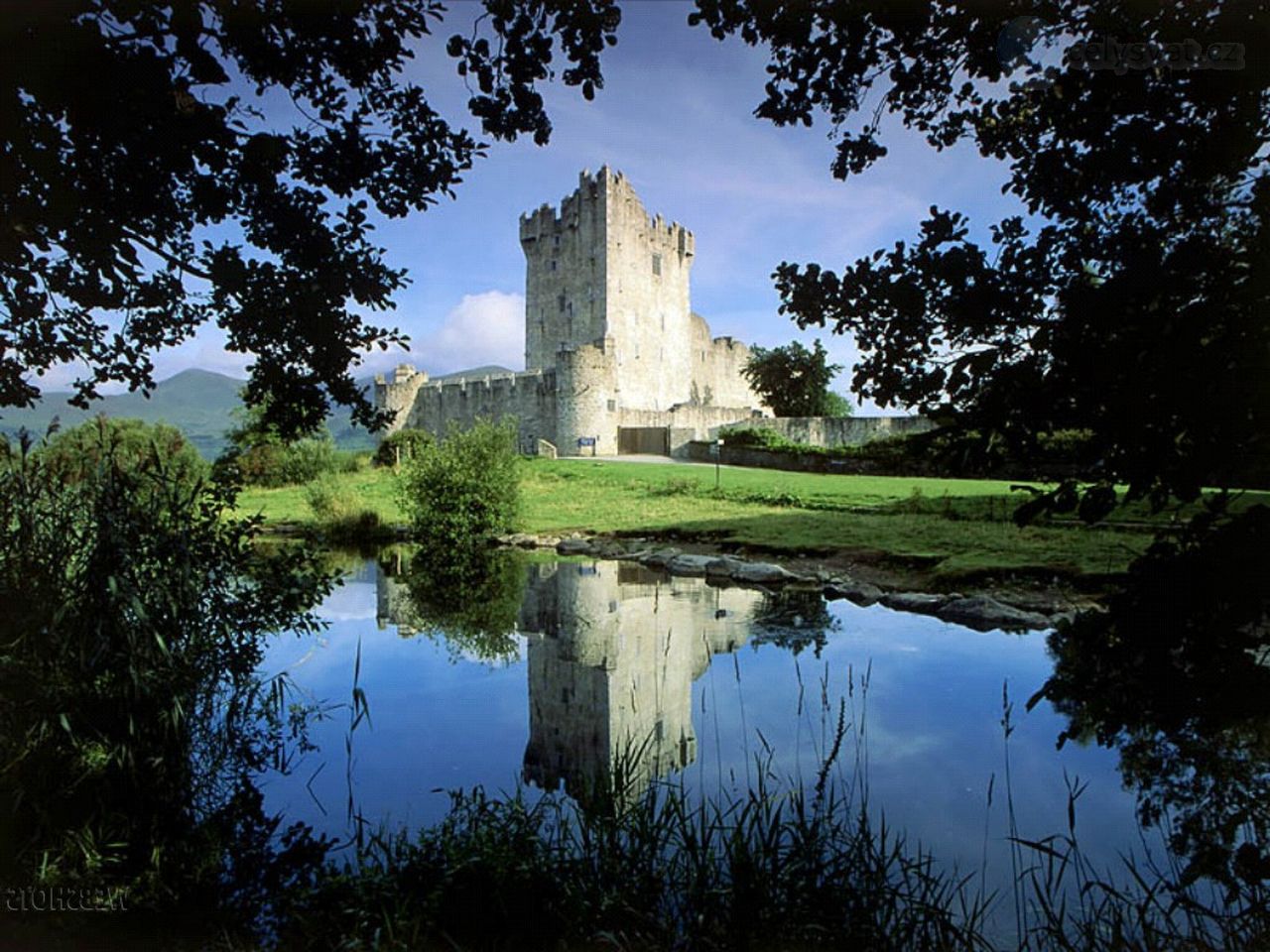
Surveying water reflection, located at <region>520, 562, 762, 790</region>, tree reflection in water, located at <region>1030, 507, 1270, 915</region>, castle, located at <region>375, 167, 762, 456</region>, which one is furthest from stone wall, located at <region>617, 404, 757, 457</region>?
tree reflection in water, located at <region>1030, 507, 1270, 915</region>

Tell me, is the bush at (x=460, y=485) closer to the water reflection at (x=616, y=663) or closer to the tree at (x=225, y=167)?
the water reflection at (x=616, y=663)

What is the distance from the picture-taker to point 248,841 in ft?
12.7

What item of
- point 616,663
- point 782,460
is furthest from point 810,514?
point 782,460

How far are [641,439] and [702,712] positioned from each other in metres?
31.6

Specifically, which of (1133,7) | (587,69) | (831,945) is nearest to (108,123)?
(587,69)

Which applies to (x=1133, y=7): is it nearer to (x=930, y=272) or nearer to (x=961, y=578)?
(x=930, y=272)

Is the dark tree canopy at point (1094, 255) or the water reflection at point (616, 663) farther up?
the dark tree canopy at point (1094, 255)

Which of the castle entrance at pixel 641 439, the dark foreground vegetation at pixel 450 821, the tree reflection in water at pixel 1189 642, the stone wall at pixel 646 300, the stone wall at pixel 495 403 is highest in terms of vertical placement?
the stone wall at pixel 646 300

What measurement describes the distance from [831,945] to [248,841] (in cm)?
304

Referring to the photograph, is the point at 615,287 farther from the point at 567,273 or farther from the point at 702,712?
the point at 702,712

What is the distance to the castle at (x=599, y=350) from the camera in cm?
3616

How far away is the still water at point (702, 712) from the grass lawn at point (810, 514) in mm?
2054

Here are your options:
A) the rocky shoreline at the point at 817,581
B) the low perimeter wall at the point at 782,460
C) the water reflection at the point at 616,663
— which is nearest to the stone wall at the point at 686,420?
the low perimeter wall at the point at 782,460

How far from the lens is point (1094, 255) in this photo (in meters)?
2.51
